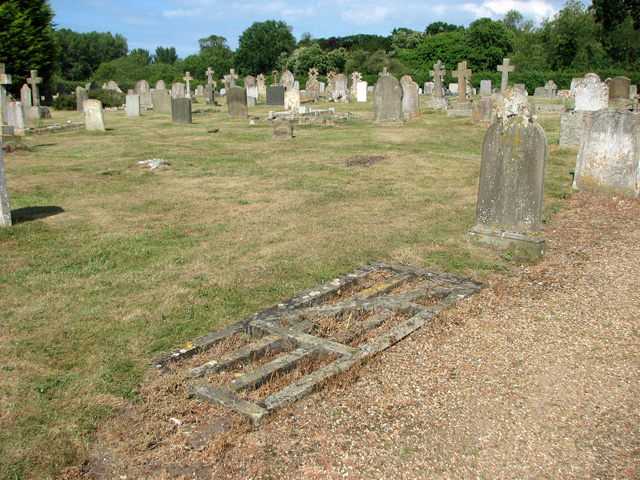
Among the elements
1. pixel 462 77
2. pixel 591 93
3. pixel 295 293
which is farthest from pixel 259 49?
pixel 295 293

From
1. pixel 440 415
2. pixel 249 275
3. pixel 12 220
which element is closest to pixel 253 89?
pixel 12 220

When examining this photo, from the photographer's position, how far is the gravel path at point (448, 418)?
304 cm

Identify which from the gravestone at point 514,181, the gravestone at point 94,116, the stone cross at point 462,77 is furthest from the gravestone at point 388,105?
the gravestone at point 514,181

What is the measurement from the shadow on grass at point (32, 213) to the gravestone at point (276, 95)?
24.5 metres

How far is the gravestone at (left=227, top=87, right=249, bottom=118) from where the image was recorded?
80.8 ft

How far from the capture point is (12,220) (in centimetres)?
820

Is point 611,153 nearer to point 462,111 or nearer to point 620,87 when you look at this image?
point 462,111

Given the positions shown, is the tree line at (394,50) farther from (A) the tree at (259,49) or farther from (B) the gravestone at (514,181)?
(B) the gravestone at (514,181)

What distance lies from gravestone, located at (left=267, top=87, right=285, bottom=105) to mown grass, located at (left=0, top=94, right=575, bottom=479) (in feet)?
58.0

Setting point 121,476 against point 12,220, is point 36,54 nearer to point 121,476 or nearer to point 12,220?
point 12,220

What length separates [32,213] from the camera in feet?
28.7

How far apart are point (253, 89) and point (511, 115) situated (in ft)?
112

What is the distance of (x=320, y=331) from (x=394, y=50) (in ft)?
249

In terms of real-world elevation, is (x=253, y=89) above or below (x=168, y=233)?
above
